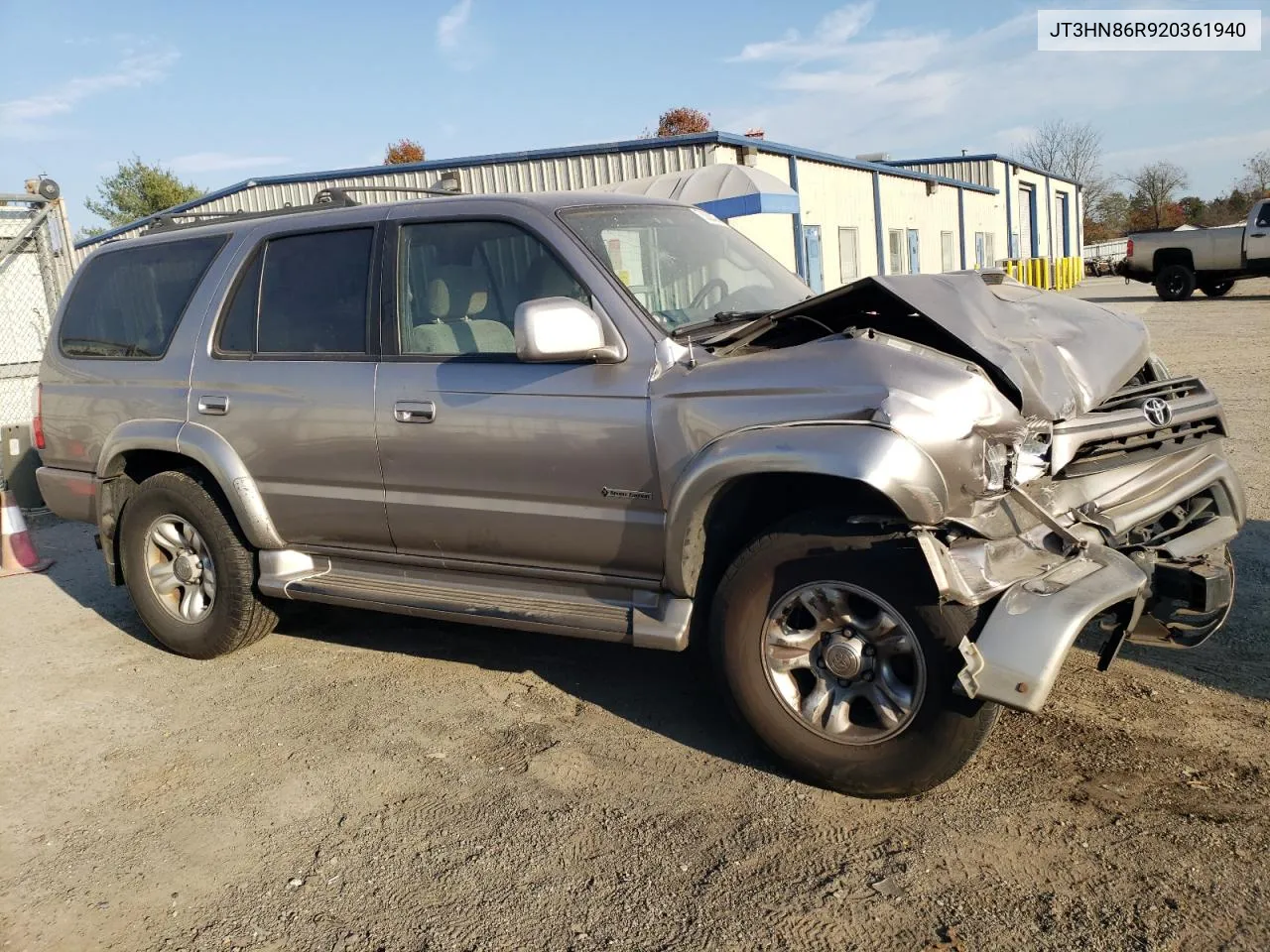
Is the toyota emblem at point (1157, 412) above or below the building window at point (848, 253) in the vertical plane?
below

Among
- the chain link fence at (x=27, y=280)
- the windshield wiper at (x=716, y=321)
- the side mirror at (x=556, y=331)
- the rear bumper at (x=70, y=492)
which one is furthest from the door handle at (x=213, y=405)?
the chain link fence at (x=27, y=280)

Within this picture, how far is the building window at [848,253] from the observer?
75.0 feet

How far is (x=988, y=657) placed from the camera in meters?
2.93

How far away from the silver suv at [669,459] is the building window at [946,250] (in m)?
28.2

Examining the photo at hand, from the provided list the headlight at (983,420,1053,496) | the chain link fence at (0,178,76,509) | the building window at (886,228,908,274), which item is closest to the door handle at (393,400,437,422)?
the headlight at (983,420,1053,496)

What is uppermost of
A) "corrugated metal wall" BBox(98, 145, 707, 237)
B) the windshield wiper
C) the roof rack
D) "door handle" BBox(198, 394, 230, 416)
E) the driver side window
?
"corrugated metal wall" BBox(98, 145, 707, 237)

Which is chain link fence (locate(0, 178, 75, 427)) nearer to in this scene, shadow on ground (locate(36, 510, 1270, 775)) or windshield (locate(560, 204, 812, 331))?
shadow on ground (locate(36, 510, 1270, 775))

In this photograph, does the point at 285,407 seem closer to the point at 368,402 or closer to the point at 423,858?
the point at 368,402

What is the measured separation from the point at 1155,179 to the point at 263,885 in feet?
251

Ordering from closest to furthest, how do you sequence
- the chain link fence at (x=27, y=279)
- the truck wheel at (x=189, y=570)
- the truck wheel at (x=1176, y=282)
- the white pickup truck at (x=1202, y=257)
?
the truck wheel at (x=189, y=570)
the chain link fence at (x=27, y=279)
the white pickup truck at (x=1202, y=257)
the truck wheel at (x=1176, y=282)

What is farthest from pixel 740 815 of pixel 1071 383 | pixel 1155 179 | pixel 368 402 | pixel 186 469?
pixel 1155 179

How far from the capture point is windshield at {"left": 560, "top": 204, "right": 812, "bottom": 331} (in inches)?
158

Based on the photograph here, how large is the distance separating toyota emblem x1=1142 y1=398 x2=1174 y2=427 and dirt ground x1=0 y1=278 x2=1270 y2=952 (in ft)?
3.41

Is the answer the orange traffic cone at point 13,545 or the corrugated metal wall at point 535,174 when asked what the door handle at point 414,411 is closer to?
the orange traffic cone at point 13,545
